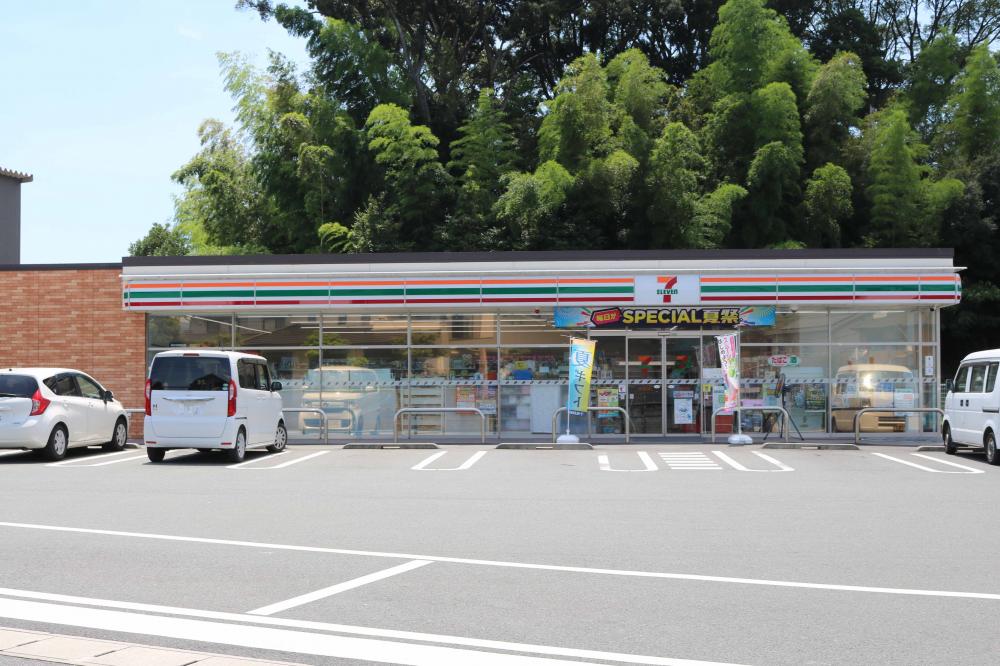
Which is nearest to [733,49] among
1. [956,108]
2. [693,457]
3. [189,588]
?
[956,108]

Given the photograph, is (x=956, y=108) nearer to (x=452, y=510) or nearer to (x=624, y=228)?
(x=624, y=228)

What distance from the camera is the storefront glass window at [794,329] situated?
2342 centimetres

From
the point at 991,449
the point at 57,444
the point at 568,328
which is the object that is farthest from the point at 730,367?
the point at 57,444

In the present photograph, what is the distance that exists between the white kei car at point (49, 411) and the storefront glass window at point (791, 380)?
13.8 metres

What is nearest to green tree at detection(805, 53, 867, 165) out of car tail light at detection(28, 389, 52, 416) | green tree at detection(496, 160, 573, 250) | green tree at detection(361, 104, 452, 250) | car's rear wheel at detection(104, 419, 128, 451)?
green tree at detection(496, 160, 573, 250)

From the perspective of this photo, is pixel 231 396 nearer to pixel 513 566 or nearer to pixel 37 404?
pixel 37 404

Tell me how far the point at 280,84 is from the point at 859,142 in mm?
21921

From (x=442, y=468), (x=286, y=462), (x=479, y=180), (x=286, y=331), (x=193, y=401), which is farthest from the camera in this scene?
(x=479, y=180)

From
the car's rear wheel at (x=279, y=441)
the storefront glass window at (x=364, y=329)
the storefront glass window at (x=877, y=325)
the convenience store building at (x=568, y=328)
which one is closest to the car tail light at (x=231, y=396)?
the car's rear wheel at (x=279, y=441)

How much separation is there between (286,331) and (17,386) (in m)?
7.21

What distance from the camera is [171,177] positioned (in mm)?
44531

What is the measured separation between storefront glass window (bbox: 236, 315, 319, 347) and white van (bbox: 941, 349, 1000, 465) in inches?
537

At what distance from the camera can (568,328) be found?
76.9 feet

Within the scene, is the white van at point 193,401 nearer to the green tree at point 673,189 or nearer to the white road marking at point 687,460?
the white road marking at point 687,460
